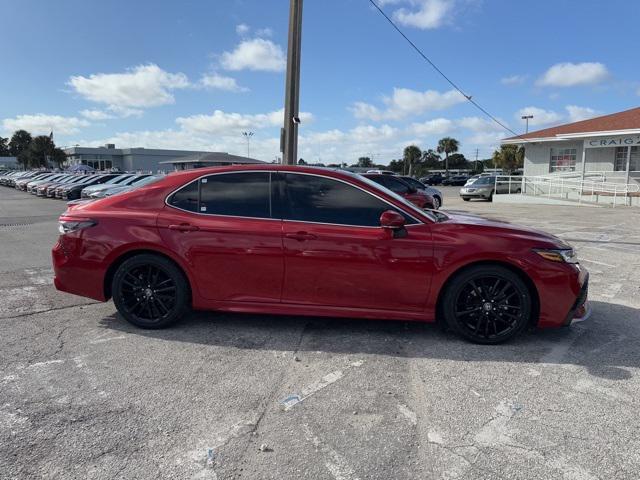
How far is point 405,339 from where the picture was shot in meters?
4.43

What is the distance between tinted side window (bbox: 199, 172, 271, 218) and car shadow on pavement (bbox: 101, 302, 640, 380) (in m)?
1.14

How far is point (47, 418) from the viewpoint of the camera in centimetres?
303

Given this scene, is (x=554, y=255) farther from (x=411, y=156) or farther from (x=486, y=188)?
(x=411, y=156)

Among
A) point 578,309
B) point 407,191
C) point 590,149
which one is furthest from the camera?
point 590,149

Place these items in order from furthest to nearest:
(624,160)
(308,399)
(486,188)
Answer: (486,188) < (624,160) < (308,399)

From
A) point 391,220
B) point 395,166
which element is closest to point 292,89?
point 391,220

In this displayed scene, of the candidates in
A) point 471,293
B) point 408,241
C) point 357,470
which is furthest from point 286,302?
point 357,470

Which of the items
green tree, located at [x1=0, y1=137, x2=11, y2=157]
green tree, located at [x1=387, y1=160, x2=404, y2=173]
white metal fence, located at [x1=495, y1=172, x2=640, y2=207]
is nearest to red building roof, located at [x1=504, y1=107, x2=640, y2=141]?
white metal fence, located at [x1=495, y1=172, x2=640, y2=207]

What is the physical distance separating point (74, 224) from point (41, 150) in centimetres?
9156

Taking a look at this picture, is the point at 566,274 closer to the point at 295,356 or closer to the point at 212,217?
the point at 295,356

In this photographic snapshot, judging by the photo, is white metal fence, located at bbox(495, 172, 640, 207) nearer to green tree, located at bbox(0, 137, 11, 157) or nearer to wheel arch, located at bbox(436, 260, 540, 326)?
wheel arch, located at bbox(436, 260, 540, 326)

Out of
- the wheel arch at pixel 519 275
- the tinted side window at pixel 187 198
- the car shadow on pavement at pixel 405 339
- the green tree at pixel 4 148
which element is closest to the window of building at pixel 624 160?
the car shadow on pavement at pixel 405 339

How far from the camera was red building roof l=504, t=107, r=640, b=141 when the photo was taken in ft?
76.9

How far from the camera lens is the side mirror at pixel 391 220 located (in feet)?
13.6
